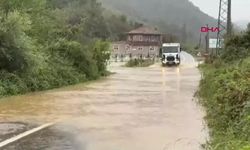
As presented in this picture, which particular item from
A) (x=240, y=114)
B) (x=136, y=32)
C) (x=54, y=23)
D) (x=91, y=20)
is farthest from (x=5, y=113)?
(x=136, y=32)

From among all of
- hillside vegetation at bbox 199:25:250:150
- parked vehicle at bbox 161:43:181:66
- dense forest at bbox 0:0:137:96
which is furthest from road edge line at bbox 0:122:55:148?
parked vehicle at bbox 161:43:181:66

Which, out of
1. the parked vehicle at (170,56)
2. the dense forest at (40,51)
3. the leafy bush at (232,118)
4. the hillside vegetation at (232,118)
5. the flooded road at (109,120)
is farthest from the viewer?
the parked vehicle at (170,56)

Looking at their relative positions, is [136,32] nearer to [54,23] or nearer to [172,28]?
[172,28]

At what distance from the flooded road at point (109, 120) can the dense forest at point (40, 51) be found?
2263mm

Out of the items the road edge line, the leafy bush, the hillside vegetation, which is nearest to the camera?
the hillside vegetation

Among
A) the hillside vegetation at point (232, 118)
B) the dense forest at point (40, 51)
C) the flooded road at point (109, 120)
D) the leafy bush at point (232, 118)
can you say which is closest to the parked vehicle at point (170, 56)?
the dense forest at point (40, 51)

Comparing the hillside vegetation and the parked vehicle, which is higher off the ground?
the hillside vegetation

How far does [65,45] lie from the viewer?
37125 mm

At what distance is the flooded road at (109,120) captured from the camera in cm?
1161

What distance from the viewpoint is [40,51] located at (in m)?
33.0

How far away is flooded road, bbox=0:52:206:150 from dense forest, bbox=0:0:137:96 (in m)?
2.26

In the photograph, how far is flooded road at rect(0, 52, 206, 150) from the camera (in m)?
11.6

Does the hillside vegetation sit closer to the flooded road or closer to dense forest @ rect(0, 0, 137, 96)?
the flooded road

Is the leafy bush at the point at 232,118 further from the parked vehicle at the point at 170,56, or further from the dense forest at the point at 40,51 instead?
the parked vehicle at the point at 170,56
